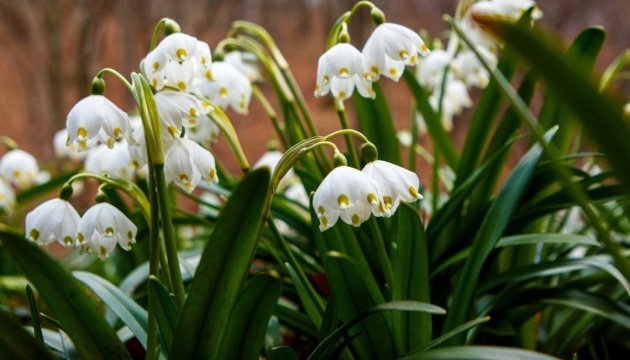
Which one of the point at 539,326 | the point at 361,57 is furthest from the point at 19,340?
the point at 539,326

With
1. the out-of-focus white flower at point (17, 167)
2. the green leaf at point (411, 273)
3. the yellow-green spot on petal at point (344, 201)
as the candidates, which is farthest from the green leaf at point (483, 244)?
the out-of-focus white flower at point (17, 167)

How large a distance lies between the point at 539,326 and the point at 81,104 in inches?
47.0

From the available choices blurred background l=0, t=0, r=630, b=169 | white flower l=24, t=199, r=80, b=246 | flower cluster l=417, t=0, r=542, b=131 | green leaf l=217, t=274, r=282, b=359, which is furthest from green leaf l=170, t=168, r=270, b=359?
blurred background l=0, t=0, r=630, b=169

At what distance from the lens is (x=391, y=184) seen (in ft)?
2.97

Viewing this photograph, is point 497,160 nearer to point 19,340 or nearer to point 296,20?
point 19,340

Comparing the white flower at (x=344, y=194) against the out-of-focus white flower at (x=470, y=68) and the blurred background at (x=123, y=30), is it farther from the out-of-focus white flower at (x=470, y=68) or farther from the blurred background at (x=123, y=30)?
the blurred background at (x=123, y=30)

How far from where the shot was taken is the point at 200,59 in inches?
40.4

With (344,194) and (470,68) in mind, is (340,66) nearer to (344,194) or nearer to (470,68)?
(344,194)

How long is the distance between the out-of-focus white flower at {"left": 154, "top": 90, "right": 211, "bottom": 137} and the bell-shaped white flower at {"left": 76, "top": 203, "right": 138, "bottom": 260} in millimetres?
146

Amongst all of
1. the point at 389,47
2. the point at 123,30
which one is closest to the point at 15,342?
the point at 389,47

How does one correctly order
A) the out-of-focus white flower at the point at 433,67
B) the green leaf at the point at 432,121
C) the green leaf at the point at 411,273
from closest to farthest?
the green leaf at the point at 411,273 → the green leaf at the point at 432,121 → the out-of-focus white flower at the point at 433,67

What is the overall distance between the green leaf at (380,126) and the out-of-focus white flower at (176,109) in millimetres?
653

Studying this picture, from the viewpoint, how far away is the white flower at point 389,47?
1064 mm

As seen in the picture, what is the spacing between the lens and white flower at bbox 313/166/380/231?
0.86 metres
